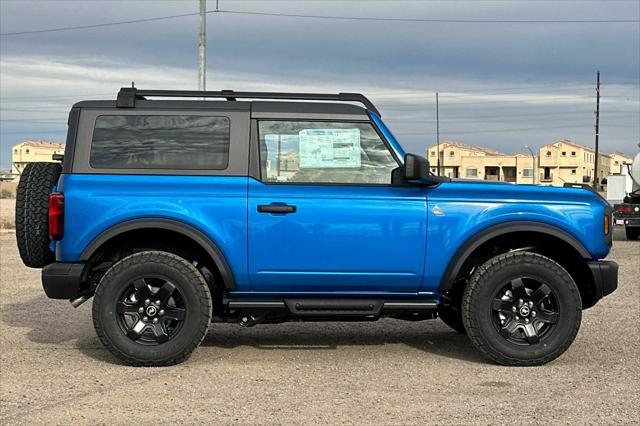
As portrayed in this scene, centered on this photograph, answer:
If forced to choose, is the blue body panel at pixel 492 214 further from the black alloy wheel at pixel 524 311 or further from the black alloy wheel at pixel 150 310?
the black alloy wheel at pixel 150 310

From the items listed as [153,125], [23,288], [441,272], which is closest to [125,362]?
[153,125]

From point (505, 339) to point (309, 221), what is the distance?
1840mm

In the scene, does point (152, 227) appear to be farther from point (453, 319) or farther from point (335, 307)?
point (453, 319)

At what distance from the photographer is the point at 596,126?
59.5 m

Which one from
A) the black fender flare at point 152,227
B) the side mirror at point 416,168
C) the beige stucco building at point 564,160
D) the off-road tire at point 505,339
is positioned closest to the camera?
the side mirror at point 416,168

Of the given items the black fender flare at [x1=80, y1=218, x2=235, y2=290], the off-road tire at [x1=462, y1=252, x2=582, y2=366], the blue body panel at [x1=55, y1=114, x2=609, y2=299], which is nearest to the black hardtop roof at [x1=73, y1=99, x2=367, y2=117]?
the blue body panel at [x1=55, y1=114, x2=609, y2=299]

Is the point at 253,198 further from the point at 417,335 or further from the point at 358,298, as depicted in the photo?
the point at 417,335

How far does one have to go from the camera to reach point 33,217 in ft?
20.9

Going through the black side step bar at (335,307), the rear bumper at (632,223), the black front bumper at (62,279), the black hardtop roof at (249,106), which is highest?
the black hardtop roof at (249,106)

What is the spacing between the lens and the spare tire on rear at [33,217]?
6.39 meters

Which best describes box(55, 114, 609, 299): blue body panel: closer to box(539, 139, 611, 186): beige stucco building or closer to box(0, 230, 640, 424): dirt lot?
box(0, 230, 640, 424): dirt lot

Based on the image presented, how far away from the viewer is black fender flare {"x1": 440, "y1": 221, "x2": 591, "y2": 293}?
6.36 m

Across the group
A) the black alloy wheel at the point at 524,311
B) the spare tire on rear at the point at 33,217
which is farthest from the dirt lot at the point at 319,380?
the spare tire on rear at the point at 33,217

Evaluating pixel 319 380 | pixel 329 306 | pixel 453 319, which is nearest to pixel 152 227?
pixel 329 306
